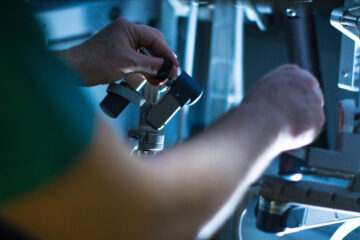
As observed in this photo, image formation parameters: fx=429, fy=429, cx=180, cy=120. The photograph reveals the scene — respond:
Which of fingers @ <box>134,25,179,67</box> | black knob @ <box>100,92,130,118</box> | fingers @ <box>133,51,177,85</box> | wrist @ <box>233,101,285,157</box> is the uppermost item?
fingers @ <box>134,25,179,67</box>

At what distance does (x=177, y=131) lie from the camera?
2221mm

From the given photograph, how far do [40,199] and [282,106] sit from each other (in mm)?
412

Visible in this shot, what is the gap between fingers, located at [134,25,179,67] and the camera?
120cm

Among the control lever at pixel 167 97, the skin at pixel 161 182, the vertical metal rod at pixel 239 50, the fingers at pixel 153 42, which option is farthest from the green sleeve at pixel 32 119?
the vertical metal rod at pixel 239 50

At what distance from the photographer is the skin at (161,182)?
424mm

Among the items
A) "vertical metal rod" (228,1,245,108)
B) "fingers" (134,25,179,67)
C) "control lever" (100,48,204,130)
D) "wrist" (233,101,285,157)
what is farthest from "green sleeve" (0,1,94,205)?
"vertical metal rod" (228,1,245,108)

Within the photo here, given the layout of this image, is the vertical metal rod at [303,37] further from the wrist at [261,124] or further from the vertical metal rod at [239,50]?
the wrist at [261,124]

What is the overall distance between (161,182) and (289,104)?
11.8 inches

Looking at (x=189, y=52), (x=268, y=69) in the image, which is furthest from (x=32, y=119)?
(x=189, y=52)

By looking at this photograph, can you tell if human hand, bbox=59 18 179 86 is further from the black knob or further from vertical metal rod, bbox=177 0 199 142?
vertical metal rod, bbox=177 0 199 142

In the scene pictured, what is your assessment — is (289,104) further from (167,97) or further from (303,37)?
(303,37)

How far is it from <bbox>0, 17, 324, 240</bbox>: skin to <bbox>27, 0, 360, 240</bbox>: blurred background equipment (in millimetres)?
98

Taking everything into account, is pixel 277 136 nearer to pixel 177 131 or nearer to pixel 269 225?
pixel 269 225

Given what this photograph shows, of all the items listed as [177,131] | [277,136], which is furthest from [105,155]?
[177,131]
